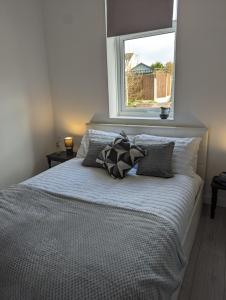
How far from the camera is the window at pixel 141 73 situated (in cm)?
262

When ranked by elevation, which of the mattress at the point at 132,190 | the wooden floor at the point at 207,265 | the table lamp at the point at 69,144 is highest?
the table lamp at the point at 69,144

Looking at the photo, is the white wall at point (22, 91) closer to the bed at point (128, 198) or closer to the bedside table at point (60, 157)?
the bedside table at point (60, 157)

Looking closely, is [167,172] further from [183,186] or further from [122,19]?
[122,19]

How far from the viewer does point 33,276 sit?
3.43 feet

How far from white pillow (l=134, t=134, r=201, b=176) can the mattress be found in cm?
8

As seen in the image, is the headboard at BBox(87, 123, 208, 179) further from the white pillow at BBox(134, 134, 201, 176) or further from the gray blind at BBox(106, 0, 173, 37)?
the gray blind at BBox(106, 0, 173, 37)

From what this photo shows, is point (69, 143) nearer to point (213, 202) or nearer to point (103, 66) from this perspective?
point (103, 66)

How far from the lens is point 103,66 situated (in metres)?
2.80

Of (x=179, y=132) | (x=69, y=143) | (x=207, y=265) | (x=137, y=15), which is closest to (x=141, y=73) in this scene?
(x=137, y=15)

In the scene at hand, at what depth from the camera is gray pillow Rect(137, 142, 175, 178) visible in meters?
2.11

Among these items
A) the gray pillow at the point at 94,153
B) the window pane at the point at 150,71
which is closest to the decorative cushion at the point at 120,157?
the gray pillow at the point at 94,153

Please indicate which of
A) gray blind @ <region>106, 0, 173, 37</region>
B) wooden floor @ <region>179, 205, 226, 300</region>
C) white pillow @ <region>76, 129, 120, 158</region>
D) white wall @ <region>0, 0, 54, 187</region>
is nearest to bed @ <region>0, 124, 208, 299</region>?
wooden floor @ <region>179, 205, 226, 300</region>

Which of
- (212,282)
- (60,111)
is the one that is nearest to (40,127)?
(60,111)

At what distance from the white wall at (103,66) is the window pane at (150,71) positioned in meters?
0.25
